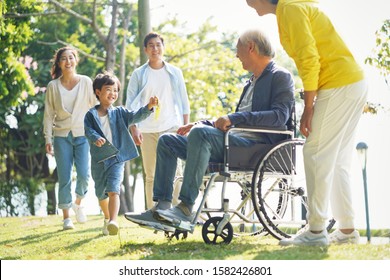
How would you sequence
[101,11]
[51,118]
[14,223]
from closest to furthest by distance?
1. [51,118]
2. [14,223]
3. [101,11]

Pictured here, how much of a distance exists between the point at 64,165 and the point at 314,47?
2941 mm

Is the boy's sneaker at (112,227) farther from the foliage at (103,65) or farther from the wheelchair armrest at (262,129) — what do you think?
the foliage at (103,65)


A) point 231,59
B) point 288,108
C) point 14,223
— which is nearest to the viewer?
point 288,108

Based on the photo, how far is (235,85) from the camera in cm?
1439

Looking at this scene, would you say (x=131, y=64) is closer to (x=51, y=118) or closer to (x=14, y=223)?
(x=14, y=223)

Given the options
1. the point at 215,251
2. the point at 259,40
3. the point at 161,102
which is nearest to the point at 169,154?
the point at 215,251

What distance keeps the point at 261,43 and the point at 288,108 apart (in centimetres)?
41

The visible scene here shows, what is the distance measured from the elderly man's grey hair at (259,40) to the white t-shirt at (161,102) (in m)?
1.59

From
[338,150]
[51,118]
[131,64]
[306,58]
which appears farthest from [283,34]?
[131,64]

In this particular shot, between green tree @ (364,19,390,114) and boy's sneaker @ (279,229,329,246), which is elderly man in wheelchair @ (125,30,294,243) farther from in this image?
green tree @ (364,19,390,114)

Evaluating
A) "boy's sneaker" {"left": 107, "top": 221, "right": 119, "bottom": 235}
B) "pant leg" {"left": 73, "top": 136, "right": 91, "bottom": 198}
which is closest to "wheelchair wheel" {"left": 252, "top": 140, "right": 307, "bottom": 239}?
"boy's sneaker" {"left": 107, "top": 221, "right": 119, "bottom": 235}

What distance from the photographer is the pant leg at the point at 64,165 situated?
591cm

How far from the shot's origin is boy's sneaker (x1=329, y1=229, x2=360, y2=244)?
12.7ft

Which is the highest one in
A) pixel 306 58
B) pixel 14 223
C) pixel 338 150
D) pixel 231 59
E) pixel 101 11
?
pixel 101 11
